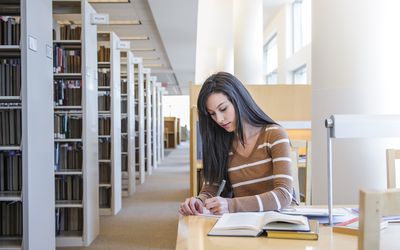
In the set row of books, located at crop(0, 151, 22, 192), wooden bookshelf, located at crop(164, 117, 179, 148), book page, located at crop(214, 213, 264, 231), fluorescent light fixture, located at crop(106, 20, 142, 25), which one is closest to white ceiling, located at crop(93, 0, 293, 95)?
fluorescent light fixture, located at crop(106, 20, 142, 25)

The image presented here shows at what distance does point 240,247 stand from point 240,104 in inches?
32.0

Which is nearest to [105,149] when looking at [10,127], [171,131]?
[10,127]

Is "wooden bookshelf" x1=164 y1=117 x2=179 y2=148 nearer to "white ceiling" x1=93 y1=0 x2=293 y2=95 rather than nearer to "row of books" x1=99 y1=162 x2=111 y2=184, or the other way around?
"white ceiling" x1=93 y1=0 x2=293 y2=95

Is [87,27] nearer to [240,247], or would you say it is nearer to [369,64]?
[369,64]

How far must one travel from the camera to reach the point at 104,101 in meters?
5.51

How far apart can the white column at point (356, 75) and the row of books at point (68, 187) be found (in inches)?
93.1

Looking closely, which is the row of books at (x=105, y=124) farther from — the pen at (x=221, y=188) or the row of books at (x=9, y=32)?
the pen at (x=221, y=188)

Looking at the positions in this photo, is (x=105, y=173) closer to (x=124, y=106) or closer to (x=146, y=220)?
(x=146, y=220)

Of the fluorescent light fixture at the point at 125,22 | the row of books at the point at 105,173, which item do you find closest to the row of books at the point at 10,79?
the row of books at the point at 105,173

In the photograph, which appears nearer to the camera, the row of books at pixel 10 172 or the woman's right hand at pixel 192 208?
the woman's right hand at pixel 192 208

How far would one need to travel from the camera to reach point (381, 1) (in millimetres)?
2686

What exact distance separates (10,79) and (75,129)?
1.14 metres

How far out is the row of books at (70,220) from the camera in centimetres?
429

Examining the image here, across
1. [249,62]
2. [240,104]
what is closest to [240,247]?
[240,104]
